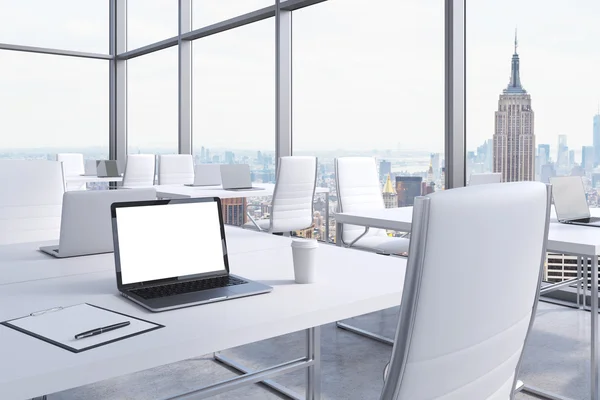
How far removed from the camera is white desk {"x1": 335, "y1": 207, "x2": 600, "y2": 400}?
7.52 ft

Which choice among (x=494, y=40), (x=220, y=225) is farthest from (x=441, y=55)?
(x=220, y=225)

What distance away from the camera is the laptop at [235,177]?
5012 mm

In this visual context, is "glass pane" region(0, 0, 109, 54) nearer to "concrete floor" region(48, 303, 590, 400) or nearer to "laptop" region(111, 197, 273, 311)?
"concrete floor" region(48, 303, 590, 400)

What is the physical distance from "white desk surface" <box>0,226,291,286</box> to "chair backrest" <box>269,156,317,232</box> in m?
2.13

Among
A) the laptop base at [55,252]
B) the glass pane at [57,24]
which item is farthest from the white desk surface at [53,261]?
the glass pane at [57,24]

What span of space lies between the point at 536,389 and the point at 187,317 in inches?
78.0

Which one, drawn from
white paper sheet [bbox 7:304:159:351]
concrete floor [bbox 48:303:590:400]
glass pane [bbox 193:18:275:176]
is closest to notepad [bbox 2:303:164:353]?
white paper sheet [bbox 7:304:159:351]

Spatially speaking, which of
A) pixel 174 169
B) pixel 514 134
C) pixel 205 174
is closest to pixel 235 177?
pixel 205 174

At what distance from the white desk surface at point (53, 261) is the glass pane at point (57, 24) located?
7.17m

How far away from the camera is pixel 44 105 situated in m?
8.40

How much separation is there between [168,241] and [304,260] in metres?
0.36

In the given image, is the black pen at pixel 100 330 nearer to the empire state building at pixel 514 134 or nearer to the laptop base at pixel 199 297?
the laptop base at pixel 199 297

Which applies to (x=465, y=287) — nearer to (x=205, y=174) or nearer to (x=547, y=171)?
(x=547, y=171)

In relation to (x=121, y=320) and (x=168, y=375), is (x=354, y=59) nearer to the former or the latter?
(x=168, y=375)
